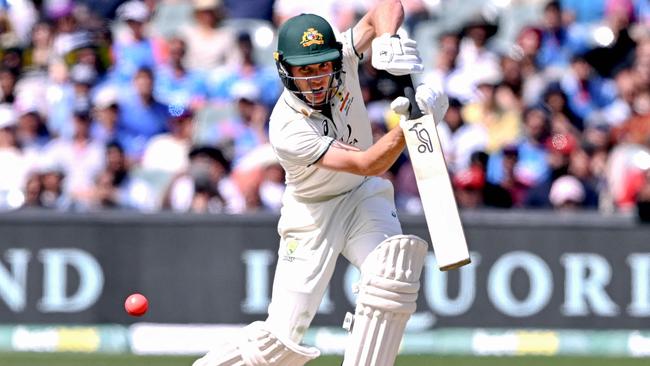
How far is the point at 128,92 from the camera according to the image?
9680 millimetres

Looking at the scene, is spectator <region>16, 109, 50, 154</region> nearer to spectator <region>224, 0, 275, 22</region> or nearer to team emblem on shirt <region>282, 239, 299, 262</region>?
spectator <region>224, 0, 275, 22</region>

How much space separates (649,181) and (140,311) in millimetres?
4011

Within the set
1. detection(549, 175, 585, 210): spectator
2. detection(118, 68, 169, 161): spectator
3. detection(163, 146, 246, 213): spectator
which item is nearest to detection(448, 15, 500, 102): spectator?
detection(549, 175, 585, 210): spectator

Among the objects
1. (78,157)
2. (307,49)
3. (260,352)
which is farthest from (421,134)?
(78,157)

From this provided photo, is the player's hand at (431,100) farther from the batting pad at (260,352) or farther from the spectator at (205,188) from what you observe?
the spectator at (205,188)

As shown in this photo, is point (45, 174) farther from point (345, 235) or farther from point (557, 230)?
point (345, 235)

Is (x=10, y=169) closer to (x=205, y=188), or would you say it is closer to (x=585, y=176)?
(x=205, y=188)

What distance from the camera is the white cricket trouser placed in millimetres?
5191

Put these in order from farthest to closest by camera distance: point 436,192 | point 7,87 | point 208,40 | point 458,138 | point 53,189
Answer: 1. point 208,40
2. point 7,87
3. point 458,138
4. point 53,189
5. point 436,192

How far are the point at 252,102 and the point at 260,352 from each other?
14.6 ft

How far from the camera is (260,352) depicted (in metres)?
5.16

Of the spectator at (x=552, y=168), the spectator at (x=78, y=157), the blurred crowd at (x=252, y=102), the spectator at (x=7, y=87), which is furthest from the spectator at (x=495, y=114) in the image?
the spectator at (x=7, y=87)

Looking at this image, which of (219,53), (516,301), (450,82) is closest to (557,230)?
(516,301)

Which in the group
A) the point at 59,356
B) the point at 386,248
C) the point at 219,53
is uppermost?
the point at 219,53
